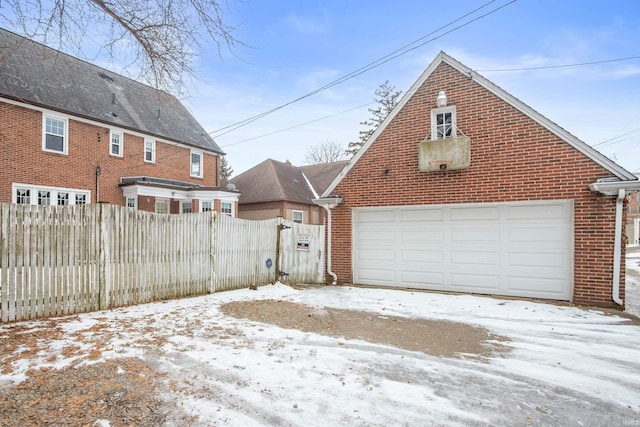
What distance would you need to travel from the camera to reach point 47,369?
3762 mm

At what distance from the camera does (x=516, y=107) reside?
8.55 metres

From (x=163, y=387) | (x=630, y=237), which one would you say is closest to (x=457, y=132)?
(x=163, y=387)

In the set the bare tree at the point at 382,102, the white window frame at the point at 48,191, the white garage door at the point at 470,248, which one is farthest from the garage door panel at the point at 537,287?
the bare tree at the point at 382,102

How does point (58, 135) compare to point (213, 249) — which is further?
point (58, 135)

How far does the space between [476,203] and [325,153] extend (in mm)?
38041

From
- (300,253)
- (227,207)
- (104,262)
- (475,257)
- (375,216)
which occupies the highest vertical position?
(227,207)

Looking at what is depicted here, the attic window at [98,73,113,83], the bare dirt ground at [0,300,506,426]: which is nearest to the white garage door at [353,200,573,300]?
the bare dirt ground at [0,300,506,426]

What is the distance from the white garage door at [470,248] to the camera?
27.0 feet

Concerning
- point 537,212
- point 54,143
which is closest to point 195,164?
point 54,143

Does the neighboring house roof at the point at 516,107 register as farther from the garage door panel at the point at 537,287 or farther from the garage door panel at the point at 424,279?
the garage door panel at the point at 424,279

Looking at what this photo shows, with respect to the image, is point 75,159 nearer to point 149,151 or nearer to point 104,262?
point 149,151

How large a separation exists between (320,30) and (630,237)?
4626 cm

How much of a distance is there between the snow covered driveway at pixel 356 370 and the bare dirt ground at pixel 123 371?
86 millimetres

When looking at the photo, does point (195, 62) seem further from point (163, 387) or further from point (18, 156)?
point (18, 156)
